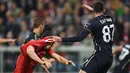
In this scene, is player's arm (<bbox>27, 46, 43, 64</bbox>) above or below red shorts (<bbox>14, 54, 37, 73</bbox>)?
above

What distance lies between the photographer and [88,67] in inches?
424

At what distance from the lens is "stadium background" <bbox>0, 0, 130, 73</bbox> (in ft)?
58.5

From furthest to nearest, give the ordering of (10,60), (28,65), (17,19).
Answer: (17,19) → (10,60) → (28,65)

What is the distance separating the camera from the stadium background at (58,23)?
17844mm

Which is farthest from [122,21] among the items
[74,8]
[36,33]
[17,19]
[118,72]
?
[36,33]

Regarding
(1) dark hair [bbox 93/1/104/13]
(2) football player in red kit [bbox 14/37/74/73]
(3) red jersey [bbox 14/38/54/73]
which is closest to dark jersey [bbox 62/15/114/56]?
(1) dark hair [bbox 93/1/104/13]

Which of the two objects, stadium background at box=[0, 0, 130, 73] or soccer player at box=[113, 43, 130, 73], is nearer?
soccer player at box=[113, 43, 130, 73]

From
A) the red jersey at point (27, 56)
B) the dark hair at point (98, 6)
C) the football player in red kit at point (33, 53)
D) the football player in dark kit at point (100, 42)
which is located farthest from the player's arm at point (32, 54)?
the dark hair at point (98, 6)

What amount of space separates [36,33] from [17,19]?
8.26 metres

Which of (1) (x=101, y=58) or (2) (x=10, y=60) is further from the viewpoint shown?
(2) (x=10, y=60)

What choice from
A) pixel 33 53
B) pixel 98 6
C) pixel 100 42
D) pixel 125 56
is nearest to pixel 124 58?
pixel 125 56

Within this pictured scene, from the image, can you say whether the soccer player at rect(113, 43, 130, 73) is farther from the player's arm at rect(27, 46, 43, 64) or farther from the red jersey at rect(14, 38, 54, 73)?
the player's arm at rect(27, 46, 43, 64)

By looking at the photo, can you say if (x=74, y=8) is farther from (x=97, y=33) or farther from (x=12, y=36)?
(x=97, y=33)

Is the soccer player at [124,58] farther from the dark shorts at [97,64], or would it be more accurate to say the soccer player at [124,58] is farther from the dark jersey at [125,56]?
the dark shorts at [97,64]
